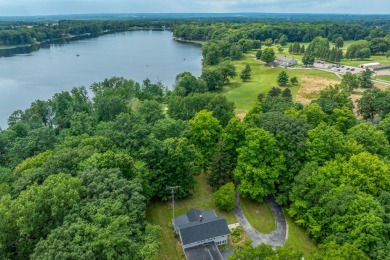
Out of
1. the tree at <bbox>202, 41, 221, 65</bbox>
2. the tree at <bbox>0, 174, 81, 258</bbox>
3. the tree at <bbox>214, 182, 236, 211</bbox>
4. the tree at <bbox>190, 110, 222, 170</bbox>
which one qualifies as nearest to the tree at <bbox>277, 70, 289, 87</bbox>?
the tree at <bbox>202, 41, 221, 65</bbox>

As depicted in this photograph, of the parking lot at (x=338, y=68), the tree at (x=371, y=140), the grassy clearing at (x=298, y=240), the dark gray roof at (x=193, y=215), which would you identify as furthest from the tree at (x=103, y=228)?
the parking lot at (x=338, y=68)

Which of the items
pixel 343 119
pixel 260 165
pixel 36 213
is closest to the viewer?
pixel 36 213

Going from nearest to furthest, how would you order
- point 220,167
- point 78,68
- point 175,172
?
1. point 175,172
2. point 220,167
3. point 78,68

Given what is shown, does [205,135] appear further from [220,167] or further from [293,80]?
[293,80]

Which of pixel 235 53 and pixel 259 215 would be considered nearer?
pixel 259 215

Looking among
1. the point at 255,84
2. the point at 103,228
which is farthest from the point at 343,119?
the point at 255,84

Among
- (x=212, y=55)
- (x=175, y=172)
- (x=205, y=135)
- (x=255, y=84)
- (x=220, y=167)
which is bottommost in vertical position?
(x=255, y=84)
